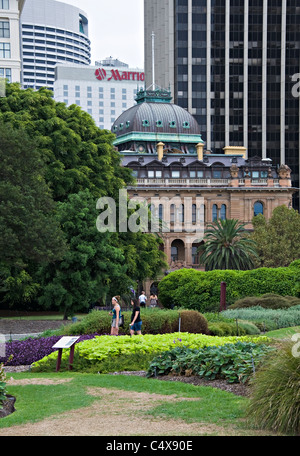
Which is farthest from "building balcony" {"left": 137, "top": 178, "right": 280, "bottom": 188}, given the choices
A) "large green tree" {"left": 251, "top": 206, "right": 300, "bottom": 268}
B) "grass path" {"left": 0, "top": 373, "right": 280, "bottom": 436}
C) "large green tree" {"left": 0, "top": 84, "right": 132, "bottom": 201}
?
"grass path" {"left": 0, "top": 373, "right": 280, "bottom": 436}

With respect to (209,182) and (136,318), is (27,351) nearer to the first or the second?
(136,318)

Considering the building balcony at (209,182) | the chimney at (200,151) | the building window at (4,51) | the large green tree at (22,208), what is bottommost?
the large green tree at (22,208)

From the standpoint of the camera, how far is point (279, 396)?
11469mm

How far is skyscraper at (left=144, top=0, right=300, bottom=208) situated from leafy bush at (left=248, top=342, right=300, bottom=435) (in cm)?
12031

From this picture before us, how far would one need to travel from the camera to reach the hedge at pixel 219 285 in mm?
44250

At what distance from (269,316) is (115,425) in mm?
23148

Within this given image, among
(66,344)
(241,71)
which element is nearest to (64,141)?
(66,344)

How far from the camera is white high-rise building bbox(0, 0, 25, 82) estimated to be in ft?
235

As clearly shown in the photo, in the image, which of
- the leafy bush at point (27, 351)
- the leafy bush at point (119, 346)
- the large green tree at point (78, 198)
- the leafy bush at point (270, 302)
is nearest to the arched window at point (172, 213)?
the large green tree at point (78, 198)

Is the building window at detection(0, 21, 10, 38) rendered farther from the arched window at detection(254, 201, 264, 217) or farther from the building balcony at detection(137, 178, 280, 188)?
the arched window at detection(254, 201, 264, 217)

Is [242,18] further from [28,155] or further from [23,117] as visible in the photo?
[28,155]

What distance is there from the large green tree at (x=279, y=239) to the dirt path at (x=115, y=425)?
2304 inches

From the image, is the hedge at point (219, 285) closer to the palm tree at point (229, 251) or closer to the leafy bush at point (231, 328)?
the palm tree at point (229, 251)
